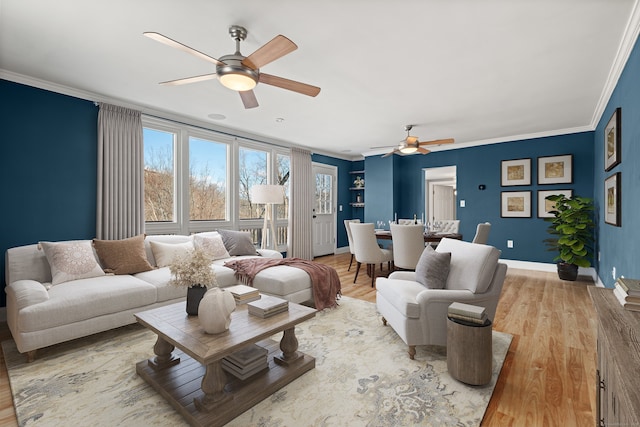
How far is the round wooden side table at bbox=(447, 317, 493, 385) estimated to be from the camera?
1989mm

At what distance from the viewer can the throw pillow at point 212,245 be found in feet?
13.5

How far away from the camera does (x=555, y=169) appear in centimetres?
552

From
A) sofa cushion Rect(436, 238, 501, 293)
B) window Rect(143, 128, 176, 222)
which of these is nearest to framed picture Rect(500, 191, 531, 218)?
sofa cushion Rect(436, 238, 501, 293)

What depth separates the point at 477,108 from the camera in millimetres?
4195

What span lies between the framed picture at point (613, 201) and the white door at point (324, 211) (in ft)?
16.5

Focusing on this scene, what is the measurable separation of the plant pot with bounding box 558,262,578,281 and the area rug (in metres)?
2.96

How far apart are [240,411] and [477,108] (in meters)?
4.40

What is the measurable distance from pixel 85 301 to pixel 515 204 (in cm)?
671

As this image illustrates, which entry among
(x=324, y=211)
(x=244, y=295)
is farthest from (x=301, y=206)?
(x=244, y=295)

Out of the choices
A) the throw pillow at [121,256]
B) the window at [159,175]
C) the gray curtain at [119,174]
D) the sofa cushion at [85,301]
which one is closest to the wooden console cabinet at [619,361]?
the sofa cushion at [85,301]

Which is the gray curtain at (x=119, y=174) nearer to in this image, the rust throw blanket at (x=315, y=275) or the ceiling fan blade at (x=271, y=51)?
the rust throw blanket at (x=315, y=275)

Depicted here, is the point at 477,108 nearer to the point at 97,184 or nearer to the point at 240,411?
the point at 240,411

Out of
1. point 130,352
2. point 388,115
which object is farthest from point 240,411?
point 388,115

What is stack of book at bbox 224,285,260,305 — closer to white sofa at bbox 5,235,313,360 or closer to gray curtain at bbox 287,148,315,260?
white sofa at bbox 5,235,313,360
